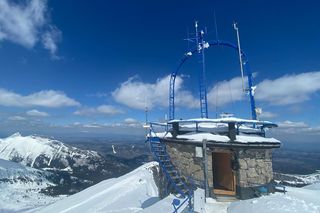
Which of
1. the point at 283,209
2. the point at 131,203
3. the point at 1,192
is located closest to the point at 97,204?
the point at 131,203

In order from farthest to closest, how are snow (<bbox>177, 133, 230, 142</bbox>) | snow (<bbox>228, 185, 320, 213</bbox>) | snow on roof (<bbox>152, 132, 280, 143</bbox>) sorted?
snow (<bbox>177, 133, 230, 142</bbox>) < snow on roof (<bbox>152, 132, 280, 143</bbox>) < snow (<bbox>228, 185, 320, 213</bbox>)

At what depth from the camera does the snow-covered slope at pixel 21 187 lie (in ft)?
377

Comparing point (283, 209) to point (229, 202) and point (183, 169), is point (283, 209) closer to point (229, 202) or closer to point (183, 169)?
point (229, 202)

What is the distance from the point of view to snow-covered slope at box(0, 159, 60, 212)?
11480cm

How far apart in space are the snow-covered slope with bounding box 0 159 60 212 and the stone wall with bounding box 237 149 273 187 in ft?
362

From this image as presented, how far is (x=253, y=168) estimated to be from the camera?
14398 millimetres

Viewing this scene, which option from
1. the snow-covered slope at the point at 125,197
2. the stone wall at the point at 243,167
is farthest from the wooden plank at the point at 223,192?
the snow-covered slope at the point at 125,197

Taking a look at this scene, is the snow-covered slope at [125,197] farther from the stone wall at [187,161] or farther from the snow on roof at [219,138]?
the snow on roof at [219,138]

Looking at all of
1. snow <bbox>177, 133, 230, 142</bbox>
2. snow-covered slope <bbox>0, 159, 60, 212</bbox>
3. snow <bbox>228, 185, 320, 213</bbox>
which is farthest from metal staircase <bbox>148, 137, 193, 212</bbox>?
snow-covered slope <bbox>0, 159, 60, 212</bbox>

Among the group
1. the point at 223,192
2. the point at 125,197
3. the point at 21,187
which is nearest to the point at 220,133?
the point at 223,192

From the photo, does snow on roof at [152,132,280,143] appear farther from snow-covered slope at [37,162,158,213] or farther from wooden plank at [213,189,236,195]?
snow-covered slope at [37,162,158,213]

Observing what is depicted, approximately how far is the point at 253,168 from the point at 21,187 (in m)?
170

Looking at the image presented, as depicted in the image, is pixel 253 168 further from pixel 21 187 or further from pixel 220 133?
pixel 21 187

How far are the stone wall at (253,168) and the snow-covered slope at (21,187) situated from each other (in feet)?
362
